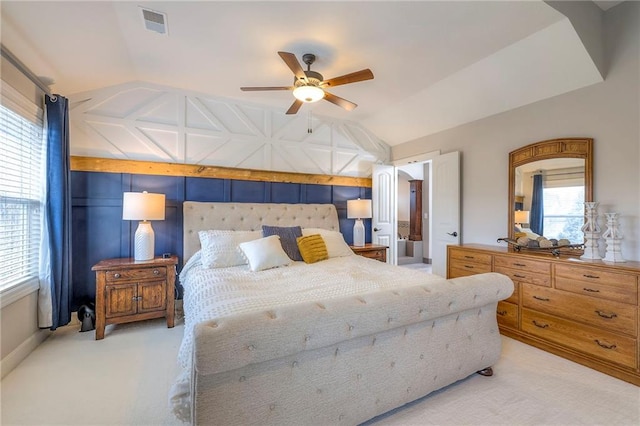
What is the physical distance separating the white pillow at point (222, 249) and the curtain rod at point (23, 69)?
2.04m

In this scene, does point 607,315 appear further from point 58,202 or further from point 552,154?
point 58,202

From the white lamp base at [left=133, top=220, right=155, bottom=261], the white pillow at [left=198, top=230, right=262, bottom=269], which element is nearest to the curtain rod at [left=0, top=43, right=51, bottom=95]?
the white lamp base at [left=133, top=220, right=155, bottom=261]

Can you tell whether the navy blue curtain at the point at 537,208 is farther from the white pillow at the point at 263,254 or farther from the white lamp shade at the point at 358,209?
the white pillow at the point at 263,254

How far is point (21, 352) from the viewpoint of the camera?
2404mm

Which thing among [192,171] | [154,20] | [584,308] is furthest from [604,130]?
[192,171]

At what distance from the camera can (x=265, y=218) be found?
3930 millimetres

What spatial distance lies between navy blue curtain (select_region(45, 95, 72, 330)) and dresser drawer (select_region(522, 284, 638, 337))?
15.2 ft

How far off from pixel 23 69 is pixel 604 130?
5.26 m

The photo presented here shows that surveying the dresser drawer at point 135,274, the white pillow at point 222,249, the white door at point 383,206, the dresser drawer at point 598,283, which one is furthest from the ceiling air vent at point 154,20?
the dresser drawer at point 598,283

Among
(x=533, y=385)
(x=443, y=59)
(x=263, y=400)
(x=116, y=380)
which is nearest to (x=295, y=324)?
(x=263, y=400)

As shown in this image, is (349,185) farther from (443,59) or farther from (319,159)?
(443,59)

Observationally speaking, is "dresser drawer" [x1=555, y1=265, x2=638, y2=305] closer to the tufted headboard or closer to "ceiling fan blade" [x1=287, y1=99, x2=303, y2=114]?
the tufted headboard

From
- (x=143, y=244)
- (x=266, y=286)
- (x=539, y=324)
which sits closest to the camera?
(x=266, y=286)

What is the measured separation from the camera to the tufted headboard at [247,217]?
11.6 feet
